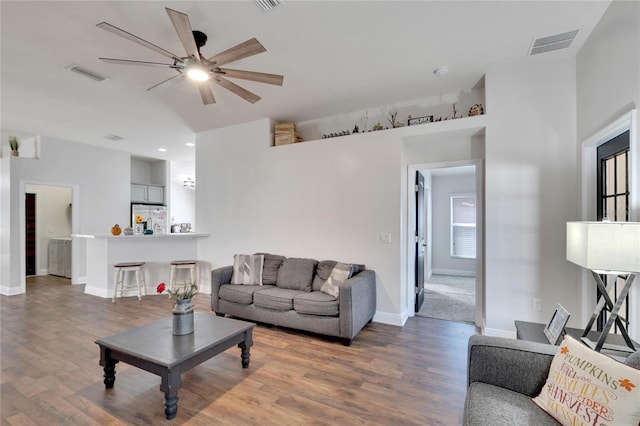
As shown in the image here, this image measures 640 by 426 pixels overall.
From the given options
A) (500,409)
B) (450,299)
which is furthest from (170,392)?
(450,299)

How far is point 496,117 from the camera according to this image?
3246 mm

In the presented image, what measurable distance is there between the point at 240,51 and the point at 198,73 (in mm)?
544

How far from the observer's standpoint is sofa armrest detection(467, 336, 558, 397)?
1507 millimetres

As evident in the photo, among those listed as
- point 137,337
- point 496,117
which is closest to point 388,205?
point 496,117

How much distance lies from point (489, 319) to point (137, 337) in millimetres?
3489

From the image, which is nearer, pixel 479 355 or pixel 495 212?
pixel 479 355

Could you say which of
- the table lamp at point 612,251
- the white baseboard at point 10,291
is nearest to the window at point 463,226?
the table lamp at point 612,251

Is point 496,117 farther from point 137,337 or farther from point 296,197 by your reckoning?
point 137,337

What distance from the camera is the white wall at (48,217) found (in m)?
6.92

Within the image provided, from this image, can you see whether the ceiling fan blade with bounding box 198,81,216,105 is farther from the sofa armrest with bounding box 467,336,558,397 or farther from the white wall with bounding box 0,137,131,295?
the white wall with bounding box 0,137,131,295

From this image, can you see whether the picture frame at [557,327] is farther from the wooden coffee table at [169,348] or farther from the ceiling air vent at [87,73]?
the ceiling air vent at [87,73]

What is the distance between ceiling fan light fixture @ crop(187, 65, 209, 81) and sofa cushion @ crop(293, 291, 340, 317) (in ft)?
8.12

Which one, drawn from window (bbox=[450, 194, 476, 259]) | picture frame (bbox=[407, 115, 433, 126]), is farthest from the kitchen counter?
window (bbox=[450, 194, 476, 259])

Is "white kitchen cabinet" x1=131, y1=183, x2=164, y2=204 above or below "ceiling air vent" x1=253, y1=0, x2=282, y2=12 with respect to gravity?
below
